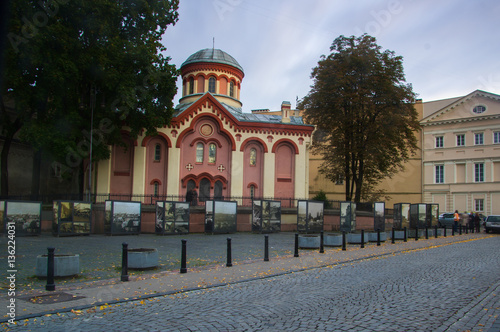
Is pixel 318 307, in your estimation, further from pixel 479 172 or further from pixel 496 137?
pixel 496 137

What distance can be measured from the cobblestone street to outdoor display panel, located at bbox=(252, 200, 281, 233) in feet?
44.3

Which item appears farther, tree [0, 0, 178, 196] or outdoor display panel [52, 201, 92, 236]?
tree [0, 0, 178, 196]

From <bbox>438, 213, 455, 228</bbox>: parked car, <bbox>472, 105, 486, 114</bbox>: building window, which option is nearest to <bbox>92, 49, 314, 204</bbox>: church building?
<bbox>438, 213, 455, 228</bbox>: parked car

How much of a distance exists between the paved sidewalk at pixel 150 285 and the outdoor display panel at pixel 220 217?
947 centimetres

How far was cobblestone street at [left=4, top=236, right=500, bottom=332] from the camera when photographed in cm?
656

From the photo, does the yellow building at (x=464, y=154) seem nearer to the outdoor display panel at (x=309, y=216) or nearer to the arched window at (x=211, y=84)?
the arched window at (x=211, y=84)

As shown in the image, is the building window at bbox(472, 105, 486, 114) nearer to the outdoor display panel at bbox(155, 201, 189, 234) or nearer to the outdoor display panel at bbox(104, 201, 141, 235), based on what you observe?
the outdoor display panel at bbox(155, 201, 189, 234)

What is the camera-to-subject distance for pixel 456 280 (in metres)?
10.6

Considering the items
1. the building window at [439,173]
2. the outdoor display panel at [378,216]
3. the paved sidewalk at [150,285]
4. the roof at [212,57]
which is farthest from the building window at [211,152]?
the building window at [439,173]

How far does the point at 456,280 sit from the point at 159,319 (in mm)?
7443

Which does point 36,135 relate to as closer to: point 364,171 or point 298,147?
point 298,147

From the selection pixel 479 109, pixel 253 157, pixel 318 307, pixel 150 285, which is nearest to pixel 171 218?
pixel 150 285

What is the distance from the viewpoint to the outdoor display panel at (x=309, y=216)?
25516mm

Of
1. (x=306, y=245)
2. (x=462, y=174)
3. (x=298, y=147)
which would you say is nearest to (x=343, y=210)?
(x=306, y=245)
